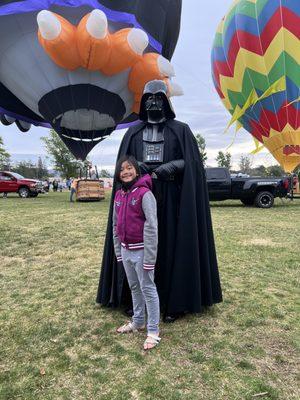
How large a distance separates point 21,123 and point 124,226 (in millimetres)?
13957

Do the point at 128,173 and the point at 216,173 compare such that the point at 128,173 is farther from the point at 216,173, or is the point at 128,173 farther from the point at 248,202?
the point at 248,202

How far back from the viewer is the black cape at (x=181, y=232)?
3.51m

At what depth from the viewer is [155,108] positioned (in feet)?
11.7

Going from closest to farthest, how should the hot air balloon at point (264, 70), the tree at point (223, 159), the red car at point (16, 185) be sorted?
1. the hot air balloon at point (264, 70)
2. the red car at point (16, 185)
3. the tree at point (223, 159)

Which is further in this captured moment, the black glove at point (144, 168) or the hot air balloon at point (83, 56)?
the hot air balloon at point (83, 56)

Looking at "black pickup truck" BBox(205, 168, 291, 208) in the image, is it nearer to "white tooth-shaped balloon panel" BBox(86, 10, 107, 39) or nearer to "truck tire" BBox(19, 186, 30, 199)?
"white tooth-shaped balloon panel" BBox(86, 10, 107, 39)

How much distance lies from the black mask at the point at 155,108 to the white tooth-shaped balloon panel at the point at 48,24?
7626 mm

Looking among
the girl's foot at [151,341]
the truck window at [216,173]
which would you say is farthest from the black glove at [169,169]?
the truck window at [216,173]

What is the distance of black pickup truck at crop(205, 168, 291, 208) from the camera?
15.0 m

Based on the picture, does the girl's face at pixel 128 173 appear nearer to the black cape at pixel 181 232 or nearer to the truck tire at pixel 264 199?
the black cape at pixel 181 232

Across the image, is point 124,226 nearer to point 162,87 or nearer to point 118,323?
point 118,323

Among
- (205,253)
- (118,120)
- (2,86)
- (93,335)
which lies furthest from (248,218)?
(2,86)

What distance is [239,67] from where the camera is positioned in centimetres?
1464

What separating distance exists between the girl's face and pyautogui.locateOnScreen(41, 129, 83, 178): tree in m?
49.4
